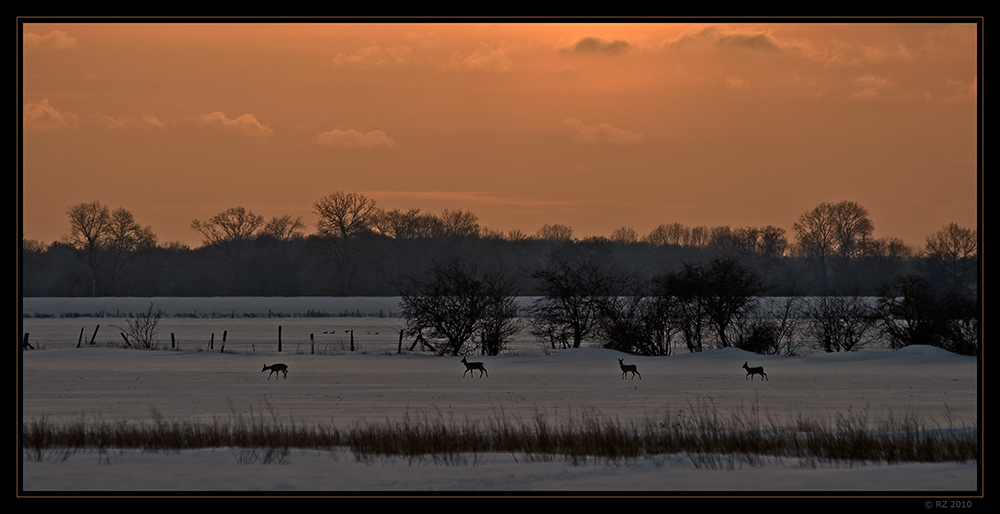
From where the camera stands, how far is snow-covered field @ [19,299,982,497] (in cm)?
1052

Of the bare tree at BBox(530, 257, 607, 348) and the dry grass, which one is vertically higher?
the bare tree at BBox(530, 257, 607, 348)

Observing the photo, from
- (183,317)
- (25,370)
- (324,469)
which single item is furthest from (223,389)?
(183,317)

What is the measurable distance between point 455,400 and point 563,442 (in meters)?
7.63

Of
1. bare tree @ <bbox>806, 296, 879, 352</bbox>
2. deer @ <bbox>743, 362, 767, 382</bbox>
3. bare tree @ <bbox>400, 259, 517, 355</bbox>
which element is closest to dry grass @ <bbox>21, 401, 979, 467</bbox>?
deer @ <bbox>743, 362, 767, 382</bbox>

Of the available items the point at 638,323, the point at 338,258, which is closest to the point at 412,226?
the point at 338,258

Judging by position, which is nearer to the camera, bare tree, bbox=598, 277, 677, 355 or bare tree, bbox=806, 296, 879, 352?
bare tree, bbox=598, 277, 677, 355

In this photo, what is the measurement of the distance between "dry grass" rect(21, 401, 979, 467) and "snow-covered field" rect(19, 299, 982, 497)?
43 centimetres

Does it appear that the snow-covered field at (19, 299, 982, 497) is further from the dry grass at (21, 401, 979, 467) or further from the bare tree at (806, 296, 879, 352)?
the bare tree at (806, 296, 879, 352)

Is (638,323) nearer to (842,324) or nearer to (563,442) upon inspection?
(842,324)

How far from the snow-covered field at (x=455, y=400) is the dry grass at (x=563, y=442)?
43 centimetres

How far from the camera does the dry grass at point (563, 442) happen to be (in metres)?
12.6

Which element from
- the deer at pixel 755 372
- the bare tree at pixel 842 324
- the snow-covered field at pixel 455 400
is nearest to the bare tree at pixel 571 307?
the snow-covered field at pixel 455 400

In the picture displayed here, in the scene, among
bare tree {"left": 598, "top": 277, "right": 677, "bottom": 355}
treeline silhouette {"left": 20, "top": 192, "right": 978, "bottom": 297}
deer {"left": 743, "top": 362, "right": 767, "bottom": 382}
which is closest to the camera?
deer {"left": 743, "top": 362, "right": 767, "bottom": 382}

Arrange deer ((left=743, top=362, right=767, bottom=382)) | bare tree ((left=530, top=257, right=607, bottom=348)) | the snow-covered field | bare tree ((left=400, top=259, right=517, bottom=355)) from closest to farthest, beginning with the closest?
the snow-covered field < deer ((left=743, top=362, right=767, bottom=382)) < bare tree ((left=400, top=259, right=517, bottom=355)) < bare tree ((left=530, top=257, right=607, bottom=348))
